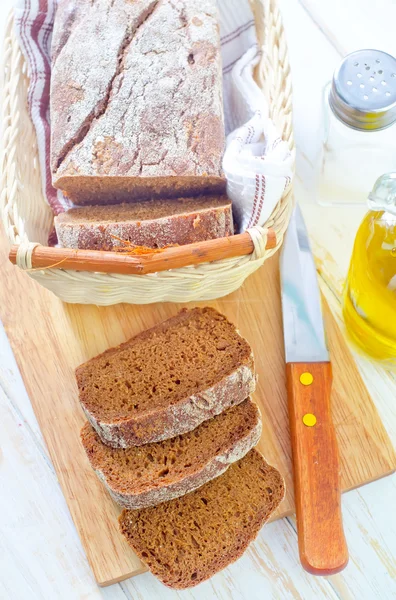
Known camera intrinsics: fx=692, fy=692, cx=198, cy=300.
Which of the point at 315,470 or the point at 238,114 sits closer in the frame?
the point at 315,470

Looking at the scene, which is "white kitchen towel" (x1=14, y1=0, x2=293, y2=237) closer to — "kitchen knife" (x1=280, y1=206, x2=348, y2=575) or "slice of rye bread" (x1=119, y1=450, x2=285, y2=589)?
"kitchen knife" (x1=280, y1=206, x2=348, y2=575)

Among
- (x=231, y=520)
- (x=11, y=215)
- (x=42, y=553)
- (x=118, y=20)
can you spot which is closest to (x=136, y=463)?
(x=231, y=520)

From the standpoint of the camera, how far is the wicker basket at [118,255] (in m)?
1.85

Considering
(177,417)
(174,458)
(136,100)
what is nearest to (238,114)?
(136,100)

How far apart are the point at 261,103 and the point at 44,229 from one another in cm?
81

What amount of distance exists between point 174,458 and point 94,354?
0.46 metres

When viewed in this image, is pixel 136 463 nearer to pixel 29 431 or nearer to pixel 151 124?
pixel 29 431

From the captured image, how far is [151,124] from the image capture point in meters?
2.08

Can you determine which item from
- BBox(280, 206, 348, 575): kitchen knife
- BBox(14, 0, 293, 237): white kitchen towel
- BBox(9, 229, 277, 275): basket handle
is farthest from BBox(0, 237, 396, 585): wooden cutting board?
BBox(9, 229, 277, 275): basket handle

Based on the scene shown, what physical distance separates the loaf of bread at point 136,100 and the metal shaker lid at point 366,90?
0.37 metres

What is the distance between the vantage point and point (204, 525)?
1998mm

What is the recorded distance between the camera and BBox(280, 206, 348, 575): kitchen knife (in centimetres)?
199

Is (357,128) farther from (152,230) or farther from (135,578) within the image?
(135,578)

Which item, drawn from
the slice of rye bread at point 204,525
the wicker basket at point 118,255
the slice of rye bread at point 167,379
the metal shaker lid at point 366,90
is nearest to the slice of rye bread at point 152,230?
the wicker basket at point 118,255
